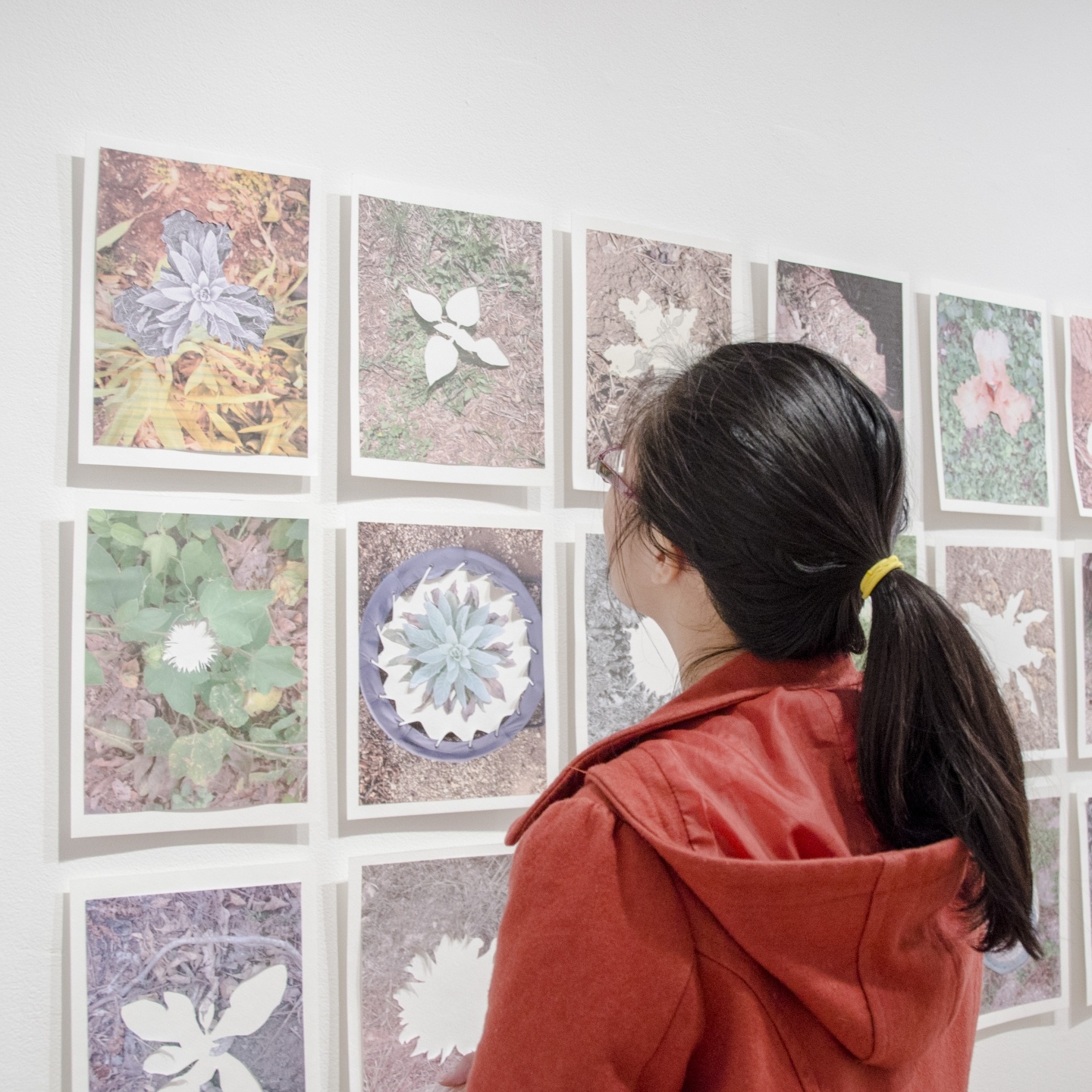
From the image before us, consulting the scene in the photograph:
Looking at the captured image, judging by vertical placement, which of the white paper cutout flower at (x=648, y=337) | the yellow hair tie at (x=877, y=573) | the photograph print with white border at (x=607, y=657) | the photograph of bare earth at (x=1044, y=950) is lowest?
the photograph of bare earth at (x=1044, y=950)

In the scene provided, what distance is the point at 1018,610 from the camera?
1635 millimetres

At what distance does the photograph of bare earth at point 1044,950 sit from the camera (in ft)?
5.13

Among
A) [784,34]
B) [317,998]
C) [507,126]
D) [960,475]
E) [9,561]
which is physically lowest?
[317,998]

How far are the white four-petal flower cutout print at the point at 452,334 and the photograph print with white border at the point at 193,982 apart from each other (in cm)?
61

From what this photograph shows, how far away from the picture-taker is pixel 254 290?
1.18 m

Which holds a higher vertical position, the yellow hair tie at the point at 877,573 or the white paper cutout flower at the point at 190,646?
the yellow hair tie at the point at 877,573

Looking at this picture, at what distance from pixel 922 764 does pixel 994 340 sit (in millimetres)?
1158

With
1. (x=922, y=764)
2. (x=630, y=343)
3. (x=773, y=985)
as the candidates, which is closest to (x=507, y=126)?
(x=630, y=343)

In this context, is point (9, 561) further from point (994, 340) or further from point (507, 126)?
point (994, 340)

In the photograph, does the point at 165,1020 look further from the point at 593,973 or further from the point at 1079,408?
the point at 1079,408

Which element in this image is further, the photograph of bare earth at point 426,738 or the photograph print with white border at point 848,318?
the photograph print with white border at point 848,318

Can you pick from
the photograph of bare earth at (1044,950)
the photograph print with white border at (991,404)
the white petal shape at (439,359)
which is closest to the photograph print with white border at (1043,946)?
the photograph of bare earth at (1044,950)

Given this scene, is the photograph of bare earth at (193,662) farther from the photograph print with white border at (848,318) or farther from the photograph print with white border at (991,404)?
→ the photograph print with white border at (991,404)

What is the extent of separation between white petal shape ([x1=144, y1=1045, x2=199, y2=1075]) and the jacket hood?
0.61 metres
